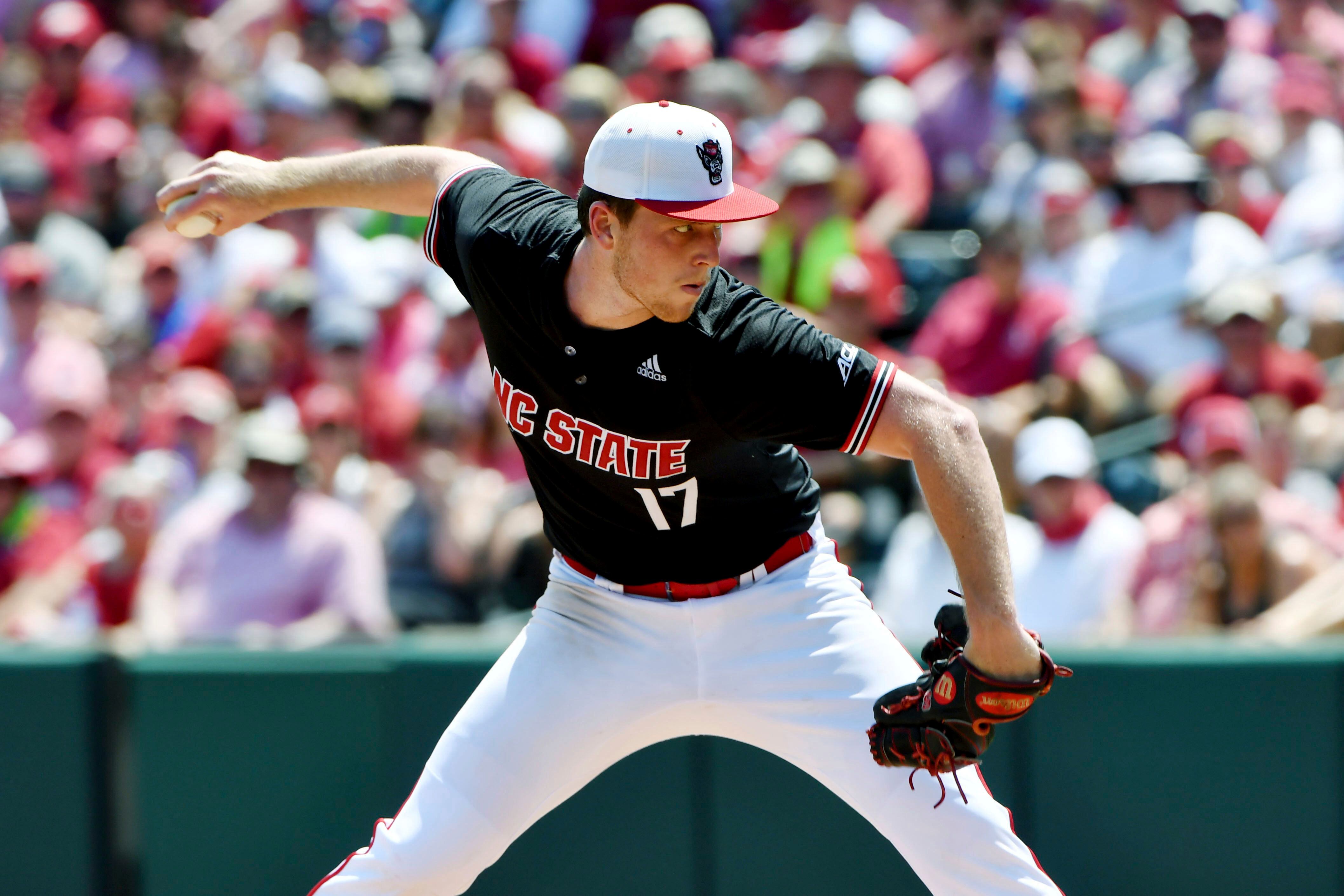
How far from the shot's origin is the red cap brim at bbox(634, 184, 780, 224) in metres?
3.07

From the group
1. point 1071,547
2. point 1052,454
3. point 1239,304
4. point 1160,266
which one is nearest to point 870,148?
point 1160,266

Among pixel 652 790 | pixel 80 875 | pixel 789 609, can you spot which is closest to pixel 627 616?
pixel 789 609

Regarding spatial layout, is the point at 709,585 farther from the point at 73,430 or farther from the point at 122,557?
the point at 73,430

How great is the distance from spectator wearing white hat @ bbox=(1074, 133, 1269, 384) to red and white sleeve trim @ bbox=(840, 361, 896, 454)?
4063mm

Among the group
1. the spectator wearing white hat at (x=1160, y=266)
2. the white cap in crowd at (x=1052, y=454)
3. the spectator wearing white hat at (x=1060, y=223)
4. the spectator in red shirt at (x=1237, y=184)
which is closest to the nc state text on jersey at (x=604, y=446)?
the white cap in crowd at (x=1052, y=454)

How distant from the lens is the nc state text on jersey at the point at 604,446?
131 inches

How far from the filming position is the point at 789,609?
11.7 feet

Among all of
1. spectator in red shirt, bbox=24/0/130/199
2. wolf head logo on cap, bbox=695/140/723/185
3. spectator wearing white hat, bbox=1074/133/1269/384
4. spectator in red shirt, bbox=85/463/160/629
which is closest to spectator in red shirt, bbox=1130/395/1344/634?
spectator wearing white hat, bbox=1074/133/1269/384

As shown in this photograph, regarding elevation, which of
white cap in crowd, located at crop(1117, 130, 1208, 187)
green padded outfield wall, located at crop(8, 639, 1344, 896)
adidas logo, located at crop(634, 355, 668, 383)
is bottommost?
green padded outfield wall, located at crop(8, 639, 1344, 896)

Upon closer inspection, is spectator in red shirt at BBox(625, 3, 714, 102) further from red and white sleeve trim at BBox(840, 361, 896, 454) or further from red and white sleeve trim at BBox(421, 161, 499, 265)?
red and white sleeve trim at BBox(840, 361, 896, 454)

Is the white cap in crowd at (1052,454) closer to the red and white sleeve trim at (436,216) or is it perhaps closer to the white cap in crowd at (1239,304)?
the white cap in crowd at (1239,304)

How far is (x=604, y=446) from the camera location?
3365 millimetres

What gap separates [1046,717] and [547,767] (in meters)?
1.77

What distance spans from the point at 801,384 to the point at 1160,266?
14.8 ft
